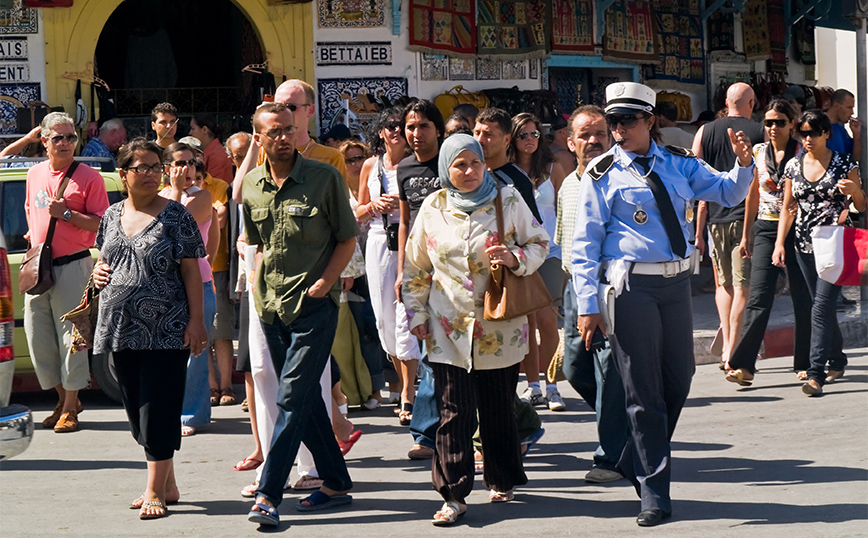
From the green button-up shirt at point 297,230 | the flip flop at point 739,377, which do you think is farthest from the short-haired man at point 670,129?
the green button-up shirt at point 297,230

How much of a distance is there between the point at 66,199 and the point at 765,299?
5020 millimetres

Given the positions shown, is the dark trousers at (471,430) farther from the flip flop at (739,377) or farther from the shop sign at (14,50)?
the shop sign at (14,50)

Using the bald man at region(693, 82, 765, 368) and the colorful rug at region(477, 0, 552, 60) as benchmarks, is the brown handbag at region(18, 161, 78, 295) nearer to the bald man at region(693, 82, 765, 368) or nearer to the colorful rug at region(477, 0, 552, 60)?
the bald man at region(693, 82, 765, 368)

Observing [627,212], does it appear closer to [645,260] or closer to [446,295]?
[645,260]

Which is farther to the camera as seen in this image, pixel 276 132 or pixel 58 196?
pixel 58 196

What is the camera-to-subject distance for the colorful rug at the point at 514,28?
53.8 ft

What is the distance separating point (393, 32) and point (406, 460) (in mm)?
9126

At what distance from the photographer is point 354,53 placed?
15375mm

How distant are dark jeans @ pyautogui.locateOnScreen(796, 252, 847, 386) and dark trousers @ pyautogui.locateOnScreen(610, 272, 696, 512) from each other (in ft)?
11.2

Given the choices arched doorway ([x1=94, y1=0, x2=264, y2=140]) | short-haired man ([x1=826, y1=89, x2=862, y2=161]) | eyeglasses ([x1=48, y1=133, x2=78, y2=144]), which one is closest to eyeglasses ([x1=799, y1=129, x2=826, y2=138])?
short-haired man ([x1=826, y1=89, x2=862, y2=161])

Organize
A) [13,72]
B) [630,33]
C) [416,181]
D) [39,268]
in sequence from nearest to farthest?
[416,181], [39,268], [13,72], [630,33]

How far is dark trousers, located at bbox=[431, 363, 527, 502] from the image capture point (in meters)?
5.88

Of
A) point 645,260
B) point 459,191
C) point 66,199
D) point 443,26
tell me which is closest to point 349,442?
point 459,191

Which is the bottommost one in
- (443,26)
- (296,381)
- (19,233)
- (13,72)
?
(296,381)
